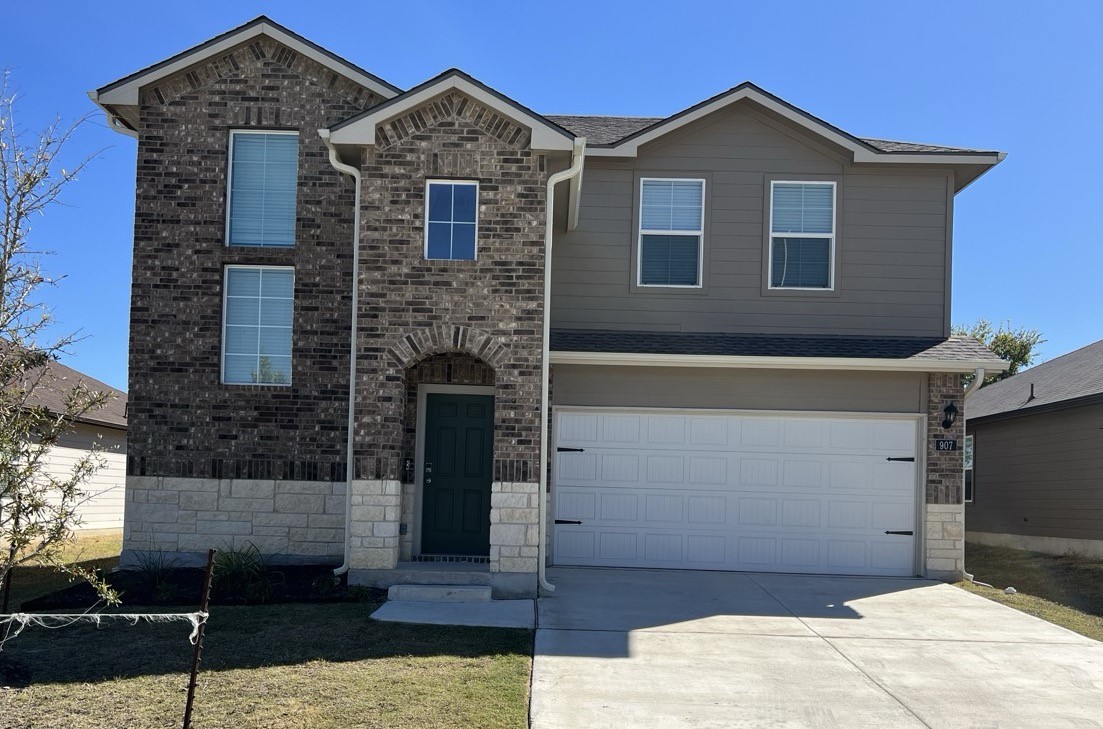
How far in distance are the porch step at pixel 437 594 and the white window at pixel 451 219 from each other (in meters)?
3.55

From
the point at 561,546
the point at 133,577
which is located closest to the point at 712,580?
the point at 561,546

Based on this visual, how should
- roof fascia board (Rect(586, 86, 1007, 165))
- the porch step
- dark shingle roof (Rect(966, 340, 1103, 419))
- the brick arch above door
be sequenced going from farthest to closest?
dark shingle roof (Rect(966, 340, 1103, 419)), roof fascia board (Rect(586, 86, 1007, 165)), the brick arch above door, the porch step

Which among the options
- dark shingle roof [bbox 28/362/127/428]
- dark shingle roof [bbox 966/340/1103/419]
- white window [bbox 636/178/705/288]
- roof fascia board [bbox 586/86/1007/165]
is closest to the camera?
roof fascia board [bbox 586/86/1007/165]

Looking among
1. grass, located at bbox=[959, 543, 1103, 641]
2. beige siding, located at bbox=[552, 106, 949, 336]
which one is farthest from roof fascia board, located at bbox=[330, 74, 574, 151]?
grass, located at bbox=[959, 543, 1103, 641]

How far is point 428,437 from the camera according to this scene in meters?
12.0

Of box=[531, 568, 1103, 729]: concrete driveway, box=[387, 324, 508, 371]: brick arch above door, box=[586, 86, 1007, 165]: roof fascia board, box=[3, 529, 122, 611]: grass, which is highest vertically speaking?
box=[586, 86, 1007, 165]: roof fascia board

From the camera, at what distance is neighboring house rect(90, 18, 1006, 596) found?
10344 mm

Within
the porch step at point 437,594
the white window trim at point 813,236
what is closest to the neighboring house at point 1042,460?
the white window trim at point 813,236

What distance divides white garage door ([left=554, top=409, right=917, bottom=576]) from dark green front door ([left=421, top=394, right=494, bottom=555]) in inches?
42.5

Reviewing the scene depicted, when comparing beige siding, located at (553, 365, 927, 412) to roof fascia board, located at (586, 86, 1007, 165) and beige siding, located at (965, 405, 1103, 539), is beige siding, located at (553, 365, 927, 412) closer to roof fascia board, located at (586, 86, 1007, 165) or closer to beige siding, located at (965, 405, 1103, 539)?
roof fascia board, located at (586, 86, 1007, 165)

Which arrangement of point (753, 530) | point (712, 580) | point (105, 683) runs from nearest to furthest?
point (105, 683) → point (712, 580) → point (753, 530)

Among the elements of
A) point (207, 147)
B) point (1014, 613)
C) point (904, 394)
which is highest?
point (207, 147)

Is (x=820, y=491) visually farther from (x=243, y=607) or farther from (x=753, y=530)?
(x=243, y=607)

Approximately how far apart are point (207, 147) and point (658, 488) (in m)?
7.19
